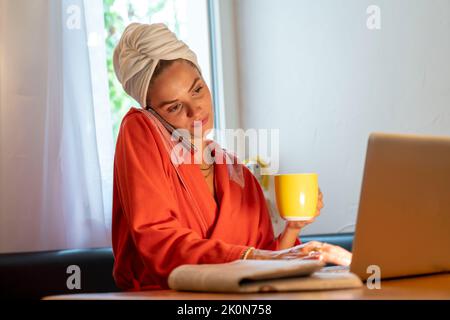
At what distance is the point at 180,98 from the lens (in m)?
1.71

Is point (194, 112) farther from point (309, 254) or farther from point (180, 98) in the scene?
point (309, 254)

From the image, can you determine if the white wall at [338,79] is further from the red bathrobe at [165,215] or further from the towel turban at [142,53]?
the towel turban at [142,53]

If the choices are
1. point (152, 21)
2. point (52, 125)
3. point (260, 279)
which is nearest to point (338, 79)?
point (152, 21)

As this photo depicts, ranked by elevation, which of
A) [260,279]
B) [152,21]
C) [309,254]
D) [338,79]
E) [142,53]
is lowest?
[309,254]

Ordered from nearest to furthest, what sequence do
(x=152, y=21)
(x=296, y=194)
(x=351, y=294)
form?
(x=351, y=294) < (x=296, y=194) < (x=152, y=21)

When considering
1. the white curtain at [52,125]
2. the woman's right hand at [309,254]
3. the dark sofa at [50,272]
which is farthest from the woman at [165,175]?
the white curtain at [52,125]

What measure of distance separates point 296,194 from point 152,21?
61.7 inches

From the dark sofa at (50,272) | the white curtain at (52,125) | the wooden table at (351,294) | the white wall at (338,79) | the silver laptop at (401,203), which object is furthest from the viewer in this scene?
the white wall at (338,79)

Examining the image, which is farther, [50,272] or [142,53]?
[50,272]

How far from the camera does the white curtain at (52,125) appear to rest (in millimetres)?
2166

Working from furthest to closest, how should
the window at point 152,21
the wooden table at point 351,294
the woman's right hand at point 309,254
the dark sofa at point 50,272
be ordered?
the window at point 152,21 → the dark sofa at point 50,272 → the woman's right hand at point 309,254 → the wooden table at point 351,294

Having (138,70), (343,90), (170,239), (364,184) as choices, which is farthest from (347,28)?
(364,184)

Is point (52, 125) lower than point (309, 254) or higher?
higher

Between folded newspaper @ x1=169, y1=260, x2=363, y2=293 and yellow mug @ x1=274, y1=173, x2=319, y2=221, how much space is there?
18.6 inches
